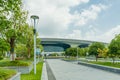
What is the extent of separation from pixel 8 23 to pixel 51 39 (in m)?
113

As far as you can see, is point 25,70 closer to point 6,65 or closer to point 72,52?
point 6,65

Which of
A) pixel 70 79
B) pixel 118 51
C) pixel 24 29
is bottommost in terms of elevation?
pixel 70 79

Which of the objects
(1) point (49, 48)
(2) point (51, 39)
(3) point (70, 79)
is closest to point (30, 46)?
(3) point (70, 79)

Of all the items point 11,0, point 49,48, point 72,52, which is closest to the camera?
point 11,0

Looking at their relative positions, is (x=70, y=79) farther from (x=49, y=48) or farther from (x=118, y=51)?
(x=49, y=48)

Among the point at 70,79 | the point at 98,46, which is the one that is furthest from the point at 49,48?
the point at 70,79

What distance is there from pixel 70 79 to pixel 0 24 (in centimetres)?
821

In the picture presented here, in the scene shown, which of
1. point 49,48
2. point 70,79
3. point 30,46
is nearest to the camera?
point 70,79

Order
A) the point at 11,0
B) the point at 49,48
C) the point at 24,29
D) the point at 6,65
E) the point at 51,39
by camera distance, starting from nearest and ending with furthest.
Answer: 1. the point at 11,0
2. the point at 6,65
3. the point at 24,29
4. the point at 51,39
5. the point at 49,48

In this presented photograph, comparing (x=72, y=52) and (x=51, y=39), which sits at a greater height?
(x=51, y=39)

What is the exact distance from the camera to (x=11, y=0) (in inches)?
376

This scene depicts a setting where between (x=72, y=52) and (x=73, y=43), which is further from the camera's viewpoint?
(x=73, y=43)

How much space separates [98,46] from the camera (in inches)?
1742

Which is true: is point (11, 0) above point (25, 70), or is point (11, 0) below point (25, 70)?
above
